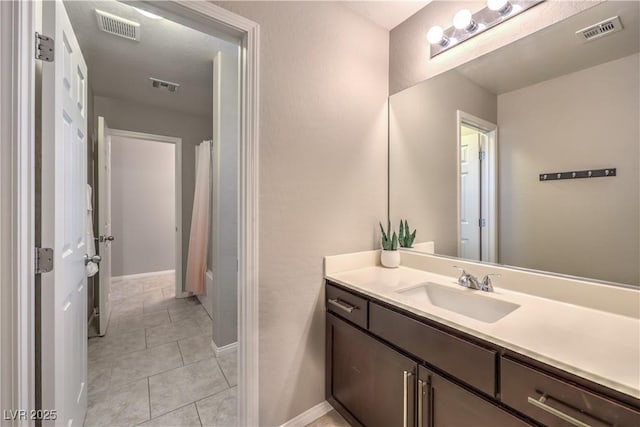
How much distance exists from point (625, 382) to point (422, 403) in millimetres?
623

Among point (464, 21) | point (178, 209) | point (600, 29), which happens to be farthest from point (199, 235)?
point (600, 29)

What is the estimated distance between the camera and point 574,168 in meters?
1.13

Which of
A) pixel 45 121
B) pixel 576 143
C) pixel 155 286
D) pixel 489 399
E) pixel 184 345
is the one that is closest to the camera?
pixel 489 399

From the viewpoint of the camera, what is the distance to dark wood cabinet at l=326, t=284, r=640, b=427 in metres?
0.68

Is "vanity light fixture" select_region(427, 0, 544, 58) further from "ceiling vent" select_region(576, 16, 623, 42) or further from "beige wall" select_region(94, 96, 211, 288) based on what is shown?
"beige wall" select_region(94, 96, 211, 288)

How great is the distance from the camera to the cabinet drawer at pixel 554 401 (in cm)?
62

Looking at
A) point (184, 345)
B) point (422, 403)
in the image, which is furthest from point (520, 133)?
point (184, 345)

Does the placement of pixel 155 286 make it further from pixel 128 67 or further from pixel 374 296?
pixel 374 296

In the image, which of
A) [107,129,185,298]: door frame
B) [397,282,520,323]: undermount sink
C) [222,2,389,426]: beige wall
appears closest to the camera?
[397,282,520,323]: undermount sink

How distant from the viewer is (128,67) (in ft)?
8.03

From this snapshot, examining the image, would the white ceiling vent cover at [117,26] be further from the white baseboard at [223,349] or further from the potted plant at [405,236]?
the white baseboard at [223,349]

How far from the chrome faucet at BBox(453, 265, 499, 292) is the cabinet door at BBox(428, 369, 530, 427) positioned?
52 cm

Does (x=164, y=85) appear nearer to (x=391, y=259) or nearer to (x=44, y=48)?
(x=44, y=48)

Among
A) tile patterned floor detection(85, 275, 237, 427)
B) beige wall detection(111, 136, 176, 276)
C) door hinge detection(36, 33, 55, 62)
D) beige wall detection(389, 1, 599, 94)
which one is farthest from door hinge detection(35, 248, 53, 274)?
beige wall detection(111, 136, 176, 276)
